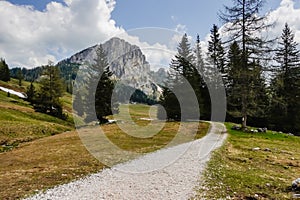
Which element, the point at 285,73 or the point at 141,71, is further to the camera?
the point at 285,73

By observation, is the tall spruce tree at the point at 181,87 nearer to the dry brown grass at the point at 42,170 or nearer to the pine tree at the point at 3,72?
the dry brown grass at the point at 42,170

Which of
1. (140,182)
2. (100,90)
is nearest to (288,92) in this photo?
(100,90)

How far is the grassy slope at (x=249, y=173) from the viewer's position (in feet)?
35.1

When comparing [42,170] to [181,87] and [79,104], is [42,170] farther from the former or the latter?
[79,104]

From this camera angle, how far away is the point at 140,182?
12469 millimetres

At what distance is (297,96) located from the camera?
44.0m

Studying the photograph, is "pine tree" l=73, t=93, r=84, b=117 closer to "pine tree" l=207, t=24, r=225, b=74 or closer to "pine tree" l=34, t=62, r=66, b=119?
"pine tree" l=34, t=62, r=66, b=119

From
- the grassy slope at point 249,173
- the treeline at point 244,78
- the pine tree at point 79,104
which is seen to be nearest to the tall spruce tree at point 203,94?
the treeline at point 244,78

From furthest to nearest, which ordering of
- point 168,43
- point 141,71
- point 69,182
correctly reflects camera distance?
point 141,71 < point 168,43 < point 69,182

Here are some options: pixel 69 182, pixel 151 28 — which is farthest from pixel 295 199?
pixel 151 28

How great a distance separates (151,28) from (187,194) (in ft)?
33.1

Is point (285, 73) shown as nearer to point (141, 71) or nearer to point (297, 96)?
point (297, 96)

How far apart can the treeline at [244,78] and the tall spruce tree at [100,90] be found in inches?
404

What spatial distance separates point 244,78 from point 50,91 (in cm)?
4444
